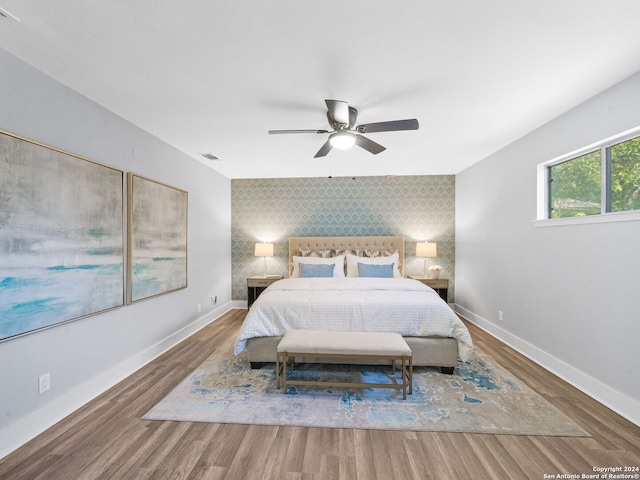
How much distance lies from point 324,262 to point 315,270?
0.25 meters

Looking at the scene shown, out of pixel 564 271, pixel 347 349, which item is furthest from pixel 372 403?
pixel 564 271

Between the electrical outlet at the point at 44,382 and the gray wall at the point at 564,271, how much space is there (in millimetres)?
4207

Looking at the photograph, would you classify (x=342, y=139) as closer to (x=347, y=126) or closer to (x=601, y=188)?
(x=347, y=126)

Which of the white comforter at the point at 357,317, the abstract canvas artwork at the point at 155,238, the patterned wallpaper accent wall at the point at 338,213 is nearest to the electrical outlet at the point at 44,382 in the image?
the abstract canvas artwork at the point at 155,238

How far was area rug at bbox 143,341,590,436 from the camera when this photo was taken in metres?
2.04

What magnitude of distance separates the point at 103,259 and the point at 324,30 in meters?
2.51

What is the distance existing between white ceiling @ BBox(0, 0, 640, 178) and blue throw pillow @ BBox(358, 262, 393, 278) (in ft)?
7.38

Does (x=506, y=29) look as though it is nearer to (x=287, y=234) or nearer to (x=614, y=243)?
(x=614, y=243)

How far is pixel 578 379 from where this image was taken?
2500 millimetres

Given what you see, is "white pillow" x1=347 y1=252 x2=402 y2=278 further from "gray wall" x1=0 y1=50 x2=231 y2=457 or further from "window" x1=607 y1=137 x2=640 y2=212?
"window" x1=607 y1=137 x2=640 y2=212

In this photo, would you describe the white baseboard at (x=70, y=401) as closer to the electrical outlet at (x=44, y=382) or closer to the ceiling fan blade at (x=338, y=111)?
the electrical outlet at (x=44, y=382)

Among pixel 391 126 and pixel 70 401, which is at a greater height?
pixel 391 126

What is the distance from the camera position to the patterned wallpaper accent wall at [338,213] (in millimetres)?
5203

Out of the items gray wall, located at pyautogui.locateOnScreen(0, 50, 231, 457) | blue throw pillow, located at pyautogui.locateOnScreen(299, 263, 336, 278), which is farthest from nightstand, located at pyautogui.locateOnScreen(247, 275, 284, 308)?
gray wall, located at pyautogui.locateOnScreen(0, 50, 231, 457)
